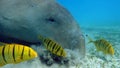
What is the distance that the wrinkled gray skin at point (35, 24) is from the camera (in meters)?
7.57

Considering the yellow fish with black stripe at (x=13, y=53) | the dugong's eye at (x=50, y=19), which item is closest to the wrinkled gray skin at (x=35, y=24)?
the dugong's eye at (x=50, y=19)

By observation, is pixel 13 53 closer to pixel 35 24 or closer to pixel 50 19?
pixel 35 24

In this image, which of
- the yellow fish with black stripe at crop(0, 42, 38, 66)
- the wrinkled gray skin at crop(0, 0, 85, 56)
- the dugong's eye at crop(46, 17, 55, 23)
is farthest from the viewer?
the dugong's eye at crop(46, 17, 55, 23)

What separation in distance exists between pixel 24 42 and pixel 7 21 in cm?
99

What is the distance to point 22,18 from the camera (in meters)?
7.70

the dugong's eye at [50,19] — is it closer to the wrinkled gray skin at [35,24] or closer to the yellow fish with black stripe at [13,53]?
the wrinkled gray skin at [35,24]

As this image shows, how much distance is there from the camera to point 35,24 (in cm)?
762

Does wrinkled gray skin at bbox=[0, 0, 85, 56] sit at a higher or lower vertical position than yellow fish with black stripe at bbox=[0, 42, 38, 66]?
higher

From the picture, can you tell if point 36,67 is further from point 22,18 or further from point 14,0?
point 14,0

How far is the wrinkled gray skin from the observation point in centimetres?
757

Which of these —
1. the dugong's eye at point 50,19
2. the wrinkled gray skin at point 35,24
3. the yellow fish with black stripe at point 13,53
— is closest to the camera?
the yellow fish with black stripe at point 13,53

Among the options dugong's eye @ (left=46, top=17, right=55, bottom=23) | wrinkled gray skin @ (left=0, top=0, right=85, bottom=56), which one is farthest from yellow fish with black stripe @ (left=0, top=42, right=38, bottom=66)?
dugong's eye @ (left=46, top=17, right=55, bottom=23)

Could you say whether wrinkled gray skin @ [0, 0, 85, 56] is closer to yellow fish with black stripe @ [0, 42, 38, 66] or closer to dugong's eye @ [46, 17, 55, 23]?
dugong's eye @ [46, 17, 55, 23]

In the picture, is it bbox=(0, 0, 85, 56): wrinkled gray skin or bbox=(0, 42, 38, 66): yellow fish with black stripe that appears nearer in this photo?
bbox=(0, 42, 38, 66): yellow fish with black stripe
